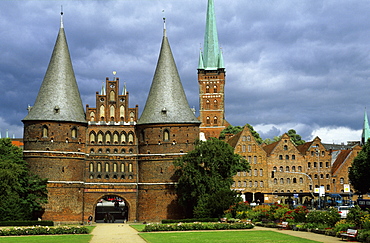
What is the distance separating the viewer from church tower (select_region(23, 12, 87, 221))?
62.6 metres

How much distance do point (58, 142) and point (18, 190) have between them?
739cm

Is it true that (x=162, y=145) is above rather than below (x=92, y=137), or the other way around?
below

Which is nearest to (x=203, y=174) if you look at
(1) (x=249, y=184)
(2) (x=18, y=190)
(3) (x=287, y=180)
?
(2) (x=18, y=190)

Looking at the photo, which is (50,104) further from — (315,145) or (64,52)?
(315,145)

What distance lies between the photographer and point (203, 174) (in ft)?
201

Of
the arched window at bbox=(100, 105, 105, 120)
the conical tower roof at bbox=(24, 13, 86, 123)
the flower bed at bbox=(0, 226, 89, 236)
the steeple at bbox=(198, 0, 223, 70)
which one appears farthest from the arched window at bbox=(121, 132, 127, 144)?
the steeple at bbox=(198, 0, 223, 70)

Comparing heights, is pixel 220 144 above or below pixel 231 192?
above

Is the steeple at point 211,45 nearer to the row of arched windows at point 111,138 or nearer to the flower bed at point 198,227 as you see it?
the row of arched windows at point 111,138

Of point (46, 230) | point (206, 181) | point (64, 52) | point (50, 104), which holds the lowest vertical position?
point (46, 230)

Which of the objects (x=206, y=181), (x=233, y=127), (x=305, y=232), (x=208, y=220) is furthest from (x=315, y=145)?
(x=305, y=232)

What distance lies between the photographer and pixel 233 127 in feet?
407

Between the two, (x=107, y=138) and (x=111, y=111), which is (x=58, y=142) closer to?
(x=107, y=138)

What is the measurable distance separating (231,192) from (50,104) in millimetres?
24164

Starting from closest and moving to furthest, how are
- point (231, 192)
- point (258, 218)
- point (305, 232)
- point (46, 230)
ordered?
point (305, 232)
point (46, 230)
point (258, 218)
point (231, 192)
